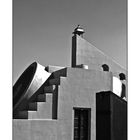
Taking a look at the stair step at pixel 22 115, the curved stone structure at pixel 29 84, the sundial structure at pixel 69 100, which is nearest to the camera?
the sundial structure at pixel 69 100

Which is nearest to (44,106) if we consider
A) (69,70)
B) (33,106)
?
(33,106)

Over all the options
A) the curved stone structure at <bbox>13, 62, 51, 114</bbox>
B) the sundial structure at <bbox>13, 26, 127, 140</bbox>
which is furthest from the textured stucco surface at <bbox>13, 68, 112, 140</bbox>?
the curved stone structure at <bbox>13, 62, 51, 114</bbox>

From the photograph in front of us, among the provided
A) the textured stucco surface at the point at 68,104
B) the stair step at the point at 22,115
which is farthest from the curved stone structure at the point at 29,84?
the textured stucco surface at the point at 68,104

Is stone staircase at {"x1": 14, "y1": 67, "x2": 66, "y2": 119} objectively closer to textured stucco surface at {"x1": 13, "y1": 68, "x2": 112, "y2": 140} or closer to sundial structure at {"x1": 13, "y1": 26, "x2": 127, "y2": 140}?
sundial structure at {"x1": 13, "y1": 26, "x2": 127, "y2": 140}

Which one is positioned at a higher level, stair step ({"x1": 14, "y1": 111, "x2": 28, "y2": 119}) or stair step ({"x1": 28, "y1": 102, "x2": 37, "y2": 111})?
stair step ({"x1": 28, "y1": 102, "x2": 37, "y2": 111})

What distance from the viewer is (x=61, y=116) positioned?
6.83 meters

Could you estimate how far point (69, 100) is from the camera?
6980 mm

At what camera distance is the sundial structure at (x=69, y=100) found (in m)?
6.14

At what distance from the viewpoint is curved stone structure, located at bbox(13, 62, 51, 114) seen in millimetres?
7919

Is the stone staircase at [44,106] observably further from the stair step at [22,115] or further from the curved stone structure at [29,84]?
the curved stone structure at [29,84]

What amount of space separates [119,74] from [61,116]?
3.42 m
